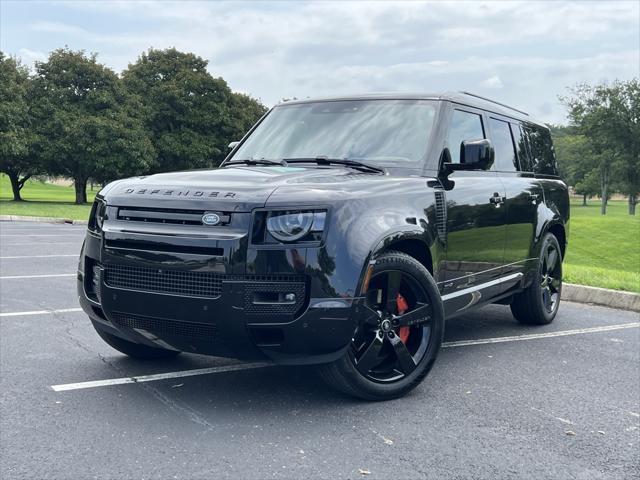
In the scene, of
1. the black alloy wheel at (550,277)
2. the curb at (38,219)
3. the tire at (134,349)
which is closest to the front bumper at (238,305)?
the tire at (134,349)

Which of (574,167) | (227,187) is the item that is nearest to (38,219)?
(227,187)

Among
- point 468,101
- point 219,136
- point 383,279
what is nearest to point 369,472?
point 383,279

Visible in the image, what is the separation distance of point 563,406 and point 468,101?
250cm

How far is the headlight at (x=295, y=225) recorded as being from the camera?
3576 millimetres

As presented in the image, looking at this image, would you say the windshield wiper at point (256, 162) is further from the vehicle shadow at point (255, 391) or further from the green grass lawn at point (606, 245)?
the green grass lawn at point (606, 245)

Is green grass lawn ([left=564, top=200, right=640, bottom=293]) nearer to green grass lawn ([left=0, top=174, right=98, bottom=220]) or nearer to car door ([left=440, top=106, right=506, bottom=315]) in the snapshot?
car door ([left=440, top=106, right=506, bottom=315])

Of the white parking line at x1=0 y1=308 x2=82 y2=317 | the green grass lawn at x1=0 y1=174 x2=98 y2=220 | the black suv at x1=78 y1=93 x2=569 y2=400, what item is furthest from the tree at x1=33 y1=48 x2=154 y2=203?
the black suv at x1=78 y1=93 x2=569 y2=400

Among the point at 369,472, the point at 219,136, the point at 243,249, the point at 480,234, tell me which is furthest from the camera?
the point at 219,136

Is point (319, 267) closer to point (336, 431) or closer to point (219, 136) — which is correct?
point (336, 431)

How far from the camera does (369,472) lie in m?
3.07

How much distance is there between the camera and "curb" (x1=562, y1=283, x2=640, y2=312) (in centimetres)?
799

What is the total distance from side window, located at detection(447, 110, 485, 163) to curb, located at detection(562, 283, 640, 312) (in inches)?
145

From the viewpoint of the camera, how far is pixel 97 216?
4.13 meters

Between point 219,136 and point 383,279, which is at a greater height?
point 219,136
